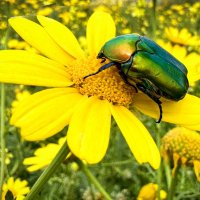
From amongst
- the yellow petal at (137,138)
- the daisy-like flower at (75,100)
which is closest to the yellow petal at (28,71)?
the daisy-like flower at (75,100)

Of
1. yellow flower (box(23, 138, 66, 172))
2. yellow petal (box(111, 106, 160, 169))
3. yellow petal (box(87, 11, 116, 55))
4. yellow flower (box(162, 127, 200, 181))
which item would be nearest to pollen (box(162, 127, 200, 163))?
yellow flower (box(162, 127, 200, 181))

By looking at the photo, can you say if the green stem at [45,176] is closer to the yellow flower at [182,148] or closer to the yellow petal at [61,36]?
the yellow petal at [61,36]

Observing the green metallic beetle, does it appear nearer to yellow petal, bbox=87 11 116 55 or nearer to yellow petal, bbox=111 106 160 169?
yellow petal, bbox=111 106 160 169

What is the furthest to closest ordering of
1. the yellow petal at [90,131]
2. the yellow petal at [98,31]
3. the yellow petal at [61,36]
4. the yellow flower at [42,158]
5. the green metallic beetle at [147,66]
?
the yellow flower at [42,158] < the yellow petal at [98,31] < the yellow petal at [61,36] < the green metallic beetle at [147,66] < the yellow petal at [90,131]

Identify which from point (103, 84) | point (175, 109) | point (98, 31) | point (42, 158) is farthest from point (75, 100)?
point (42, 158)

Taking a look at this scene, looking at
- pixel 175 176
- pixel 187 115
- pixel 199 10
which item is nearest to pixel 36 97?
pixel 187 115

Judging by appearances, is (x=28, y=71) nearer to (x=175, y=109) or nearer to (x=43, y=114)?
(x=43, y=114)
